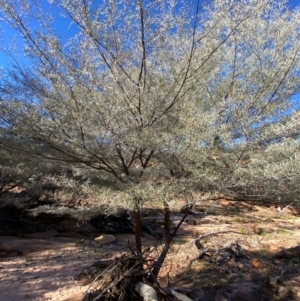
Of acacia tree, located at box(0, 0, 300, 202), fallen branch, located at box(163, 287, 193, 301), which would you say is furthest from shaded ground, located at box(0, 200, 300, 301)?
acacia tree, located at box(0, 0, 300, 202)

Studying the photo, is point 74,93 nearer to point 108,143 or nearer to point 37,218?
point 108,143

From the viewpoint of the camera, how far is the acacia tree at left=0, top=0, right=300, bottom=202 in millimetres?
3906

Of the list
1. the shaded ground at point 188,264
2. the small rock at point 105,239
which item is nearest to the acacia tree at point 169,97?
the shaded ground at point 188,264

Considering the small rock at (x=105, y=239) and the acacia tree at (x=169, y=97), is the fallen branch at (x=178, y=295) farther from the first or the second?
the small rock at (x=105, y=239)

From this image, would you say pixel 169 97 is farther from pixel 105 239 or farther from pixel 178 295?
pixel 105 239

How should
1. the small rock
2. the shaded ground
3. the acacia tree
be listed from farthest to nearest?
the small rock < the shaded ground < the acacia tree

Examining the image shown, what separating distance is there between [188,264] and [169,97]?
4193 mm

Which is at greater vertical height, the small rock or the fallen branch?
the small rock

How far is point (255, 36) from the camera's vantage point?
4699 mm

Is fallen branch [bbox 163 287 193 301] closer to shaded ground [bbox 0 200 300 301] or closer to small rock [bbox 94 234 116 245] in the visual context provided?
shaded ground [bbox 0 200 300 301]

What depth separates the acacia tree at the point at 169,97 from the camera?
154 inches

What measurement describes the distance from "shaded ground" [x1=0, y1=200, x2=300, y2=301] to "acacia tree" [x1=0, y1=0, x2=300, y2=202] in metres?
1.21

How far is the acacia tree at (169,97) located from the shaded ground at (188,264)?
1206 mm

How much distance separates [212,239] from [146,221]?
12.3ft
